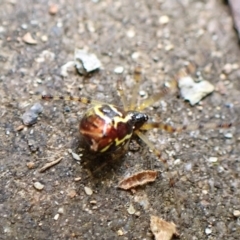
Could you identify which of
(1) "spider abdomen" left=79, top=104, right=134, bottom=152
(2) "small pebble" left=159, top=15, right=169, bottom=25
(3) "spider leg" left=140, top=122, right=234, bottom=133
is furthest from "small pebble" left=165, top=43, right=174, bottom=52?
(1) "spider abdomen" left=79, top=104, right=134, bottom=152

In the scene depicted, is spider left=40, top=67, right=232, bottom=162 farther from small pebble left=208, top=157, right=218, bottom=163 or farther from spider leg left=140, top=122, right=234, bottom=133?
small pebble left=208, top=157, right=218, bottom=163

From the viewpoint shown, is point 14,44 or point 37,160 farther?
point 14,44

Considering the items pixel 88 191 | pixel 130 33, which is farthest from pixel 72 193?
pixel 130 33

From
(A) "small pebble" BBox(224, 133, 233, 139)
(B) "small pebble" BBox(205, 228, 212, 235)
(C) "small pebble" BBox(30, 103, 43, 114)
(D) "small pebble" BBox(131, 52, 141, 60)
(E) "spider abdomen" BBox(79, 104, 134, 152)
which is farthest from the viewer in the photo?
(D) "small pebble" BBox(131, 52, 141, 60)

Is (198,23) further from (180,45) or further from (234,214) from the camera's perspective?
(234,214)

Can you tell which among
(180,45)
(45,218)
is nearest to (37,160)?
(45,218)

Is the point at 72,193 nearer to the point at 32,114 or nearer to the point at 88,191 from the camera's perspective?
the point at 88,191
